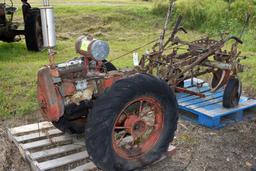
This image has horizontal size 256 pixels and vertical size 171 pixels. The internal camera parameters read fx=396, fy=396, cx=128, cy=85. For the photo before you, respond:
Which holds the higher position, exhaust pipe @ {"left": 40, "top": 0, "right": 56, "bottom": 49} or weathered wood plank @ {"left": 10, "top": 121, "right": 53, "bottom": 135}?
exhaust pipe @ {"left": 40, "top": 0, "right": 56, "bottom": 49}

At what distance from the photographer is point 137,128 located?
12.1 feet

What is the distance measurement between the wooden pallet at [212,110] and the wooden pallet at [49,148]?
94 centimetres

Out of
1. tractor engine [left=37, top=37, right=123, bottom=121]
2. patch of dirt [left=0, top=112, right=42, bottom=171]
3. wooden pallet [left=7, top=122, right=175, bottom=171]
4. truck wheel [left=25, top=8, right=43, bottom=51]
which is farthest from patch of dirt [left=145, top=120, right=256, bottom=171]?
truck wheel [left=25, top=8, right=43, bottom=51]

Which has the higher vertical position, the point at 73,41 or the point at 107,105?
the point at 107,105

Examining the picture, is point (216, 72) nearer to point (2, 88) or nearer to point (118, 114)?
point (118, 114)

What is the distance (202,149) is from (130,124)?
1115 millimetres

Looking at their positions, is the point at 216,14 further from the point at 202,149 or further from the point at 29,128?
the point at 29,128

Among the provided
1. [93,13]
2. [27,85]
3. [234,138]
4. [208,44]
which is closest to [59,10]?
Answer: [93,13]

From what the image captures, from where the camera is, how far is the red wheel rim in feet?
11.8

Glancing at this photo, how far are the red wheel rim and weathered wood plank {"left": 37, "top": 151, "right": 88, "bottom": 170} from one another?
41 centimetres

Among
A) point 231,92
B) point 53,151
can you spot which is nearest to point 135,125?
point 53,151

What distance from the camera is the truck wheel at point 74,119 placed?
151 inches

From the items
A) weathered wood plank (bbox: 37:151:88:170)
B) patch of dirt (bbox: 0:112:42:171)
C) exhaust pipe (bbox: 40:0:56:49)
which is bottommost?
patch of dirt (bbox: 0:112:42:171)

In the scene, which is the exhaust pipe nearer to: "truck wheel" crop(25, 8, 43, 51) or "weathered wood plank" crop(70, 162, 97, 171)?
"weathered wood plank" crop(70, 162, 97, 171)
